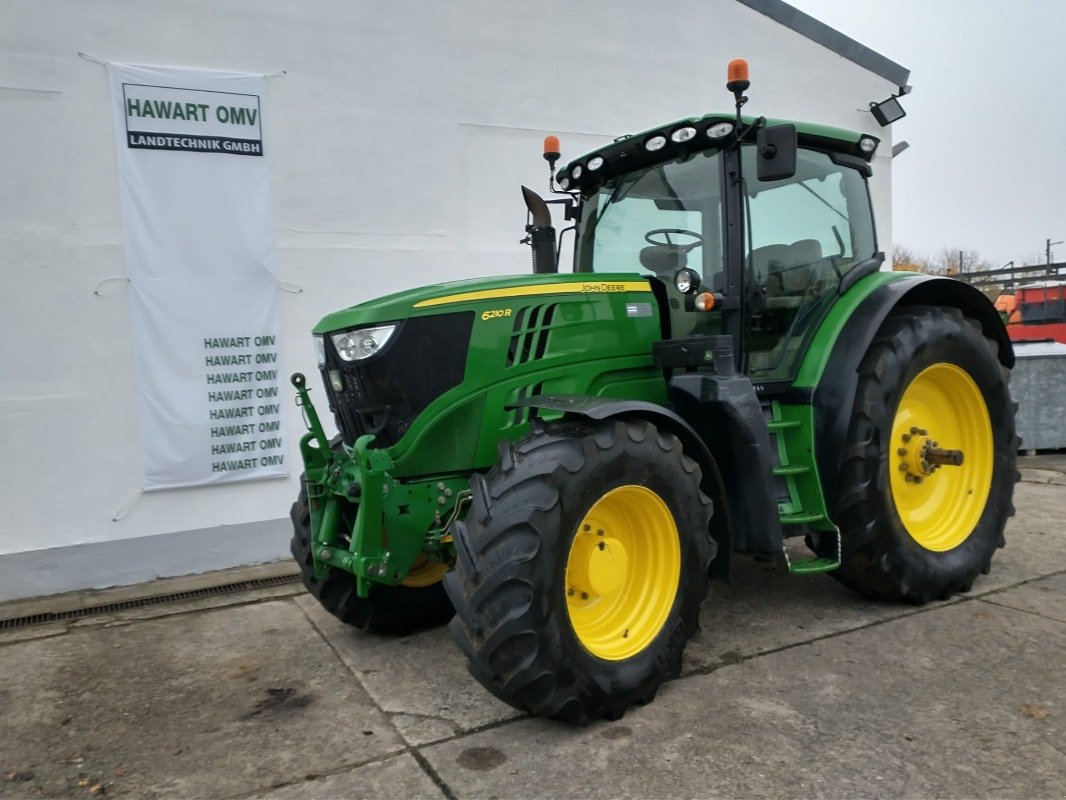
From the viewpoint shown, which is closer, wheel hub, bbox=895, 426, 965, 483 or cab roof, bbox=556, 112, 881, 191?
cab roof, bbox=556, 112, 881, 191

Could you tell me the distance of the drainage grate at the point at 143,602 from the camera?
463 cm

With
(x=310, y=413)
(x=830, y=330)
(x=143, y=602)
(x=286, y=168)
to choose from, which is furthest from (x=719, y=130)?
(x=143, y=602)

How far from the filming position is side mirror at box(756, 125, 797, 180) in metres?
3.45

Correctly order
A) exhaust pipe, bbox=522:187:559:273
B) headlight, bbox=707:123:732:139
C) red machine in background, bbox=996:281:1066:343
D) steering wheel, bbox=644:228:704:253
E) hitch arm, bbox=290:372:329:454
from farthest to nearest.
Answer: red machine in background, bbox=996:281:1066:343 → exhaust pipe, bbox=522:187:559:273 → steering wheel, bbox=644:228:704:253 → headlight, bbox=707:123:732:139 → hitch arm, bbox=290:372:329:454

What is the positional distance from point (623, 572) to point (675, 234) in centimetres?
172

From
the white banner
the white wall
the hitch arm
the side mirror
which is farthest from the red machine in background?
the hitch arm

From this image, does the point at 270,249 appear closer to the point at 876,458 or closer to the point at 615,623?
the point at 615,623

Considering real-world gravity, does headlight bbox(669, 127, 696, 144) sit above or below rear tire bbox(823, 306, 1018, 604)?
above

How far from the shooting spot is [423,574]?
13.5ft

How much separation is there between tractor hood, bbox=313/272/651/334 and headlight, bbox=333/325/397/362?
0.03 meters

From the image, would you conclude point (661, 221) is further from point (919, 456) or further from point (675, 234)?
point (919, 456)

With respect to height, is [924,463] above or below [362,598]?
above

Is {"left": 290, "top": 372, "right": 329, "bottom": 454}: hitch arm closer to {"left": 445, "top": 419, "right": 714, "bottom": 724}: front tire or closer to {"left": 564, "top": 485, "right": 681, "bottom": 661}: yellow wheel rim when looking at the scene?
{"left": 445, "top": 419, "right": 714, "bottom": 724}: front tire

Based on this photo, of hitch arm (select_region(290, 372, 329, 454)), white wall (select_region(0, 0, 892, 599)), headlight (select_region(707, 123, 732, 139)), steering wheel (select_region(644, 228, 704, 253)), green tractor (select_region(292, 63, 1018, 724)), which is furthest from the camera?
white wall (select_region(0, 0, 892, 599))
